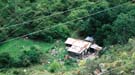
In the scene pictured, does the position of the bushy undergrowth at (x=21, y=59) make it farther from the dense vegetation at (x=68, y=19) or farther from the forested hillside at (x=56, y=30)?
the dense vegetation at (x=68, y=19)

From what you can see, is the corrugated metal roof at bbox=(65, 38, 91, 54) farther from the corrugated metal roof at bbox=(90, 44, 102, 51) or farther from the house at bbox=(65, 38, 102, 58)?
the corrugated metal roof at bbox=(90, 44, 102, 51)

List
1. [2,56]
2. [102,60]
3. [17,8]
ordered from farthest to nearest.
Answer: [17,8], [2,56], [102,60]

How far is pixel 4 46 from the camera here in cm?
1336

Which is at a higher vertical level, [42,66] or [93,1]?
[93,1]

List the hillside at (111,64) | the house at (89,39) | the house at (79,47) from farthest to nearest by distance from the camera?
the house at (89,39) → the house at (79,47) → the hillside at (111,64)

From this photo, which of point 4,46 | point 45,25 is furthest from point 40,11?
point 4,46

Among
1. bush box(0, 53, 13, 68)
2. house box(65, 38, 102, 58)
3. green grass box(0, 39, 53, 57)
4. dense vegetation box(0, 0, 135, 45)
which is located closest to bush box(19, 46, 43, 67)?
bush box(0, 53, 13, 68)

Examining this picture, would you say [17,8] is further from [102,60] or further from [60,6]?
[102,60]

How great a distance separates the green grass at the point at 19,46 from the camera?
13.0m

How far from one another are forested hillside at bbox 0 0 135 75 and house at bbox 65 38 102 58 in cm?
21

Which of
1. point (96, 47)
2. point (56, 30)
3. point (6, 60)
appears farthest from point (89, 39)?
point (6, 60)

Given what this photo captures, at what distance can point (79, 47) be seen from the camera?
12.9 meters

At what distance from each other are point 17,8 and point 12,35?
3.94 ft

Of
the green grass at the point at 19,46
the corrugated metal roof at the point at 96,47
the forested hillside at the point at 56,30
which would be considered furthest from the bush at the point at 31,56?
the corrugated metal roof at the point at 96,47
